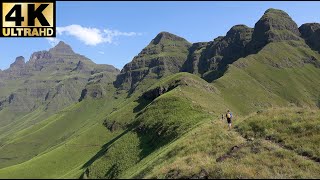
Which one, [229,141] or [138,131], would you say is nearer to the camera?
[229,141]

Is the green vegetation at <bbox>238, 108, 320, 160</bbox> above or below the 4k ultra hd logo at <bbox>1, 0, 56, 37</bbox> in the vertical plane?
below

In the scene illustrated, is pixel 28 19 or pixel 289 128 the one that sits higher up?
pixel 28 19

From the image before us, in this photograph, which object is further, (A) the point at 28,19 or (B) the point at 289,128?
(B) the point at 289,128

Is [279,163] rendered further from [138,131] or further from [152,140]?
[138,131]

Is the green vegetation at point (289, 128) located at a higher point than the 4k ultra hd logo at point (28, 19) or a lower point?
lower

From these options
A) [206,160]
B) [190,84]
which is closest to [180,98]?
[190,84]

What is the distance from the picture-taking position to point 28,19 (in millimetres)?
46938

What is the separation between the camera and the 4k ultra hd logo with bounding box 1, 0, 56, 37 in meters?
46.7

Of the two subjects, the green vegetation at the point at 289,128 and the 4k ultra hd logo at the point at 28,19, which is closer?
the 4k ultra hd logo at the point at 28,19

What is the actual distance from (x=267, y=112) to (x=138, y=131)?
8654 cm

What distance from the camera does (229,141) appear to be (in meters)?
51.7

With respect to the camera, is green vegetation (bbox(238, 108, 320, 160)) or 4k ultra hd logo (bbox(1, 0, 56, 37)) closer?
4k ultra hd logo (bbox(1, 0, 56, 37))

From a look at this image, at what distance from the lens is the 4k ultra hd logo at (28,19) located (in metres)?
46.7

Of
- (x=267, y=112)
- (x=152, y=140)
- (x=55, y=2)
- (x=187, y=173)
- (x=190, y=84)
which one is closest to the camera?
(x=187, y=173)
